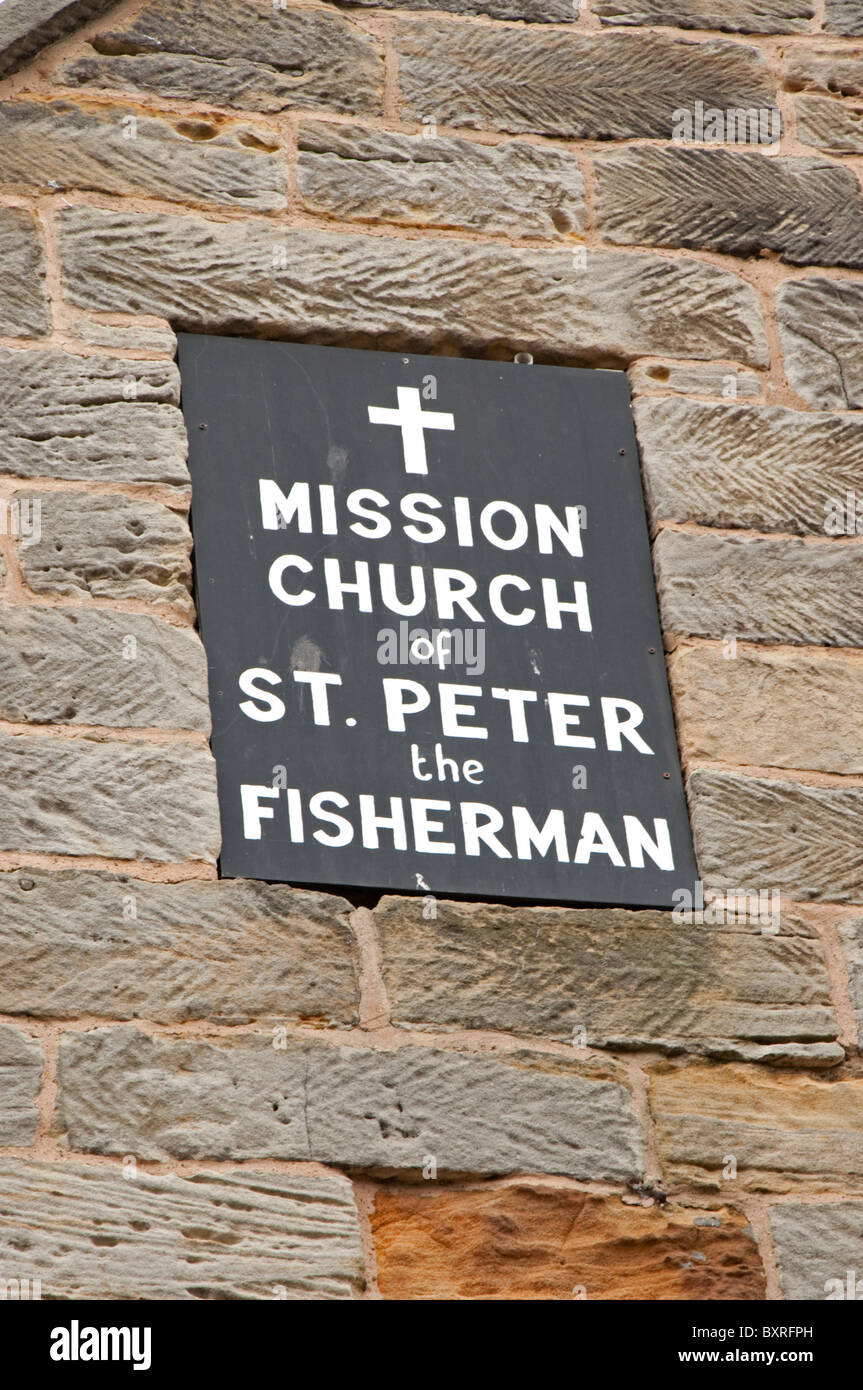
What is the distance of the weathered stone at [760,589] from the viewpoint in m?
4.28

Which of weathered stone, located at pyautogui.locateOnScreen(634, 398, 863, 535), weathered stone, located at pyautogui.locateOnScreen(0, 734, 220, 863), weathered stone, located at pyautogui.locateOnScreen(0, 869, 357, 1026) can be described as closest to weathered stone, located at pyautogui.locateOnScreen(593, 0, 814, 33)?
weathered stone, located at pyautogui.locateOnScreen(634, 398, 863, 535)

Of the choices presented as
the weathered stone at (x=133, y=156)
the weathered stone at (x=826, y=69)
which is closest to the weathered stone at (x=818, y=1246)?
the weathered stone at (x=133, y=156)

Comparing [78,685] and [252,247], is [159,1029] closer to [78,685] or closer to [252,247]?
[78,685]

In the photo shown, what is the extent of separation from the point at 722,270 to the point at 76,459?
144 cm

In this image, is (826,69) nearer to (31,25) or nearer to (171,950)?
(31,25)

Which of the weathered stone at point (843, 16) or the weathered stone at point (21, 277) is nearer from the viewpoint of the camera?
the weathered stone at point (21, 277)

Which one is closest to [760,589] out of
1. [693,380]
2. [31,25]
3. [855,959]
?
[693,380]

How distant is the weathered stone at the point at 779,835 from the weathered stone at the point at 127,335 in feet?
4.30

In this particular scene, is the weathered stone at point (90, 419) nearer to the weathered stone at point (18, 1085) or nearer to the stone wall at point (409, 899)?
the stone wall at point (409, 899)

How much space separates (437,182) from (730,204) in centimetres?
63

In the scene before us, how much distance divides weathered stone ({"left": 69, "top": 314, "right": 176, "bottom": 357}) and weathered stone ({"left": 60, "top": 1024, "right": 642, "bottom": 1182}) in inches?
54.9

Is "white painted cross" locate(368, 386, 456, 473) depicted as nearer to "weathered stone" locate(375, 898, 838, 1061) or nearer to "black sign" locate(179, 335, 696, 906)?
"black sign" locate(179, 335, 696, 906)

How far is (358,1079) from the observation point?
3.65 metres

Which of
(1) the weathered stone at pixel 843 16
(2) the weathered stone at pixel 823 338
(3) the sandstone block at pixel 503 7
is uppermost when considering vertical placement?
(1) the weathered stone at pixel 843 16
